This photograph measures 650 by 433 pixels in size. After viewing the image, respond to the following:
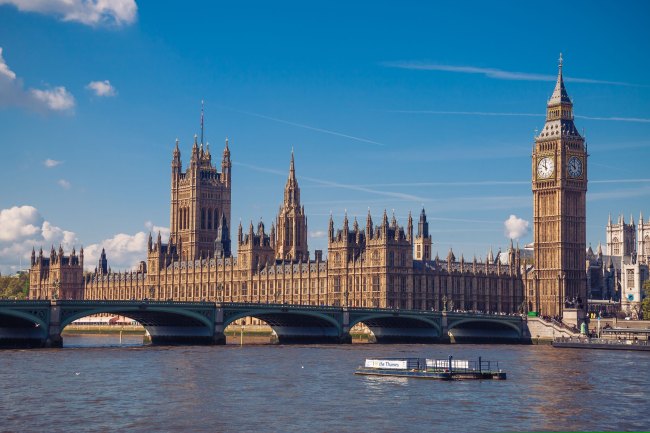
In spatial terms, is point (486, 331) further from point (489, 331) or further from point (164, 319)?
point (164, 319)

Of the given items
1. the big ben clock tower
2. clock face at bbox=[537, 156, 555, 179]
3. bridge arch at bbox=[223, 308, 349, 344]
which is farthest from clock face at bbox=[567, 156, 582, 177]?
bridge arch at bbox=[223, 308, 349, 344]

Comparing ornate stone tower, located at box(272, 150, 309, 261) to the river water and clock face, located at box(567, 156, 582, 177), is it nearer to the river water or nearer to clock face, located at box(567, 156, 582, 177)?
clock face, located at box(567, 156, 582, 177)

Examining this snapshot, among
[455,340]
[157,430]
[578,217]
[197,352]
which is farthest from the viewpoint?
[578,217]

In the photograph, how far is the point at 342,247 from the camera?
176 m

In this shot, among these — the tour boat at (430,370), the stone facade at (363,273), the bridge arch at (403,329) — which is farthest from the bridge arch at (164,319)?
the stone facade at (363,273)

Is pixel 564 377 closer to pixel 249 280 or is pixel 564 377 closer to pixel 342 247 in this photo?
pixel 342 247

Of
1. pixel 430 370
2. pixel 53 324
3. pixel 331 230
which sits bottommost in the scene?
pixel 430 370

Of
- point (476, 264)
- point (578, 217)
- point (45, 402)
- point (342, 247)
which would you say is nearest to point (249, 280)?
point (342, 247)

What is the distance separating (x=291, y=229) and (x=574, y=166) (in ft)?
163

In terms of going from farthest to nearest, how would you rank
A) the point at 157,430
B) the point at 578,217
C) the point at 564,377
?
the point at 578,217 → the point at 564,377 → the point at 157,430

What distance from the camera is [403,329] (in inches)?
5709

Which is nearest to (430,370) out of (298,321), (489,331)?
(298,321)

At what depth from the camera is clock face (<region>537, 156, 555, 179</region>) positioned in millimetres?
173875

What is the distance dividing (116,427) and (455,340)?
92.5 meters
